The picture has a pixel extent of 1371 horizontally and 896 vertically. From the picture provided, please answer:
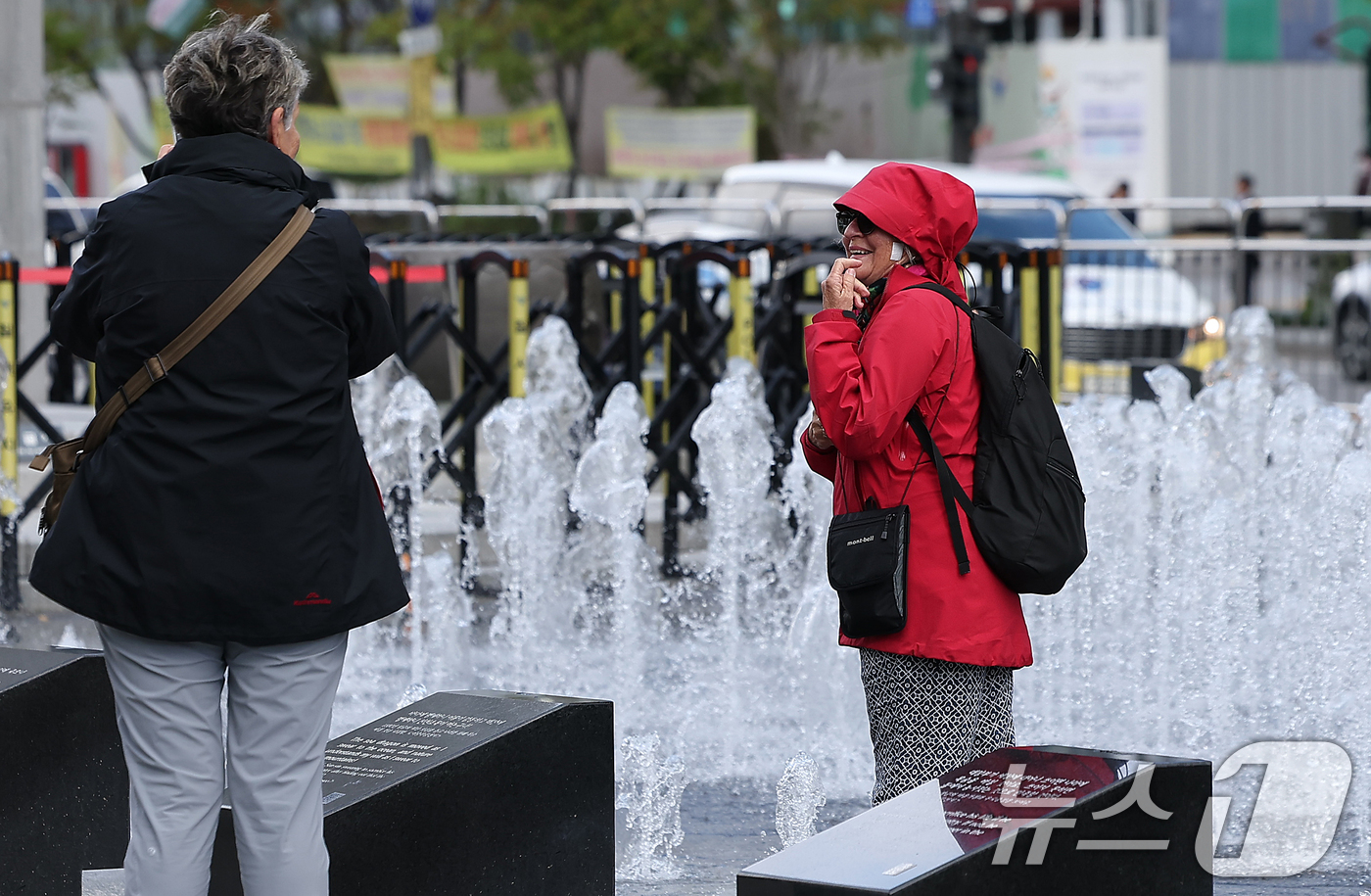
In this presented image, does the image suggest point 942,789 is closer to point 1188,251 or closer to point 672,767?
point 672,767

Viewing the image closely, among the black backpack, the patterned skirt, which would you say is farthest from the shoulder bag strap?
the patterned skirt

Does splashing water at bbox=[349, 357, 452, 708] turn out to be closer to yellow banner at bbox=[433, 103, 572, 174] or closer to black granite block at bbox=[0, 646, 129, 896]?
black granite block at bbox=[0, 646, 129, 896]

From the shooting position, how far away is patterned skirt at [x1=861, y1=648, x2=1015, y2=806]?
3725mm

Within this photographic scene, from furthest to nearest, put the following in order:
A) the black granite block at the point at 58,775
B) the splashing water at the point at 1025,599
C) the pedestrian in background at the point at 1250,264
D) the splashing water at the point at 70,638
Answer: the pedestrian in background at the point at 1250,264, the splashing water at the point at 70,638, the splashing water at the point at 1025,599, the black granite block at the point at 58,775

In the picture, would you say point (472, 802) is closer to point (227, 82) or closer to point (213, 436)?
point (213, 436)

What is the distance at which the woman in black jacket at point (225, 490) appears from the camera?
3021 millimetres

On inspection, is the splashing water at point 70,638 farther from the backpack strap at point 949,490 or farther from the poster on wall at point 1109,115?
the poster on wall at point 1109,115

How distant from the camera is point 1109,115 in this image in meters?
28.2

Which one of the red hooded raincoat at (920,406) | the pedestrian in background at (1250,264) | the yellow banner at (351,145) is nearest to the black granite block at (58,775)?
the red hooded raincoat at (920,406)

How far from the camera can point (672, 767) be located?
→ 208 inches

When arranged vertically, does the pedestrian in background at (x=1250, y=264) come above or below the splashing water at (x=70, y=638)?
above

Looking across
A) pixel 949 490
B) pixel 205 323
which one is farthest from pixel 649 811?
pixel 205 323

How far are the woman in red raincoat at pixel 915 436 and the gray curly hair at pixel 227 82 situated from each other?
1.15 m

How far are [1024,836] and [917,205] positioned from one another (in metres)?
1.27
